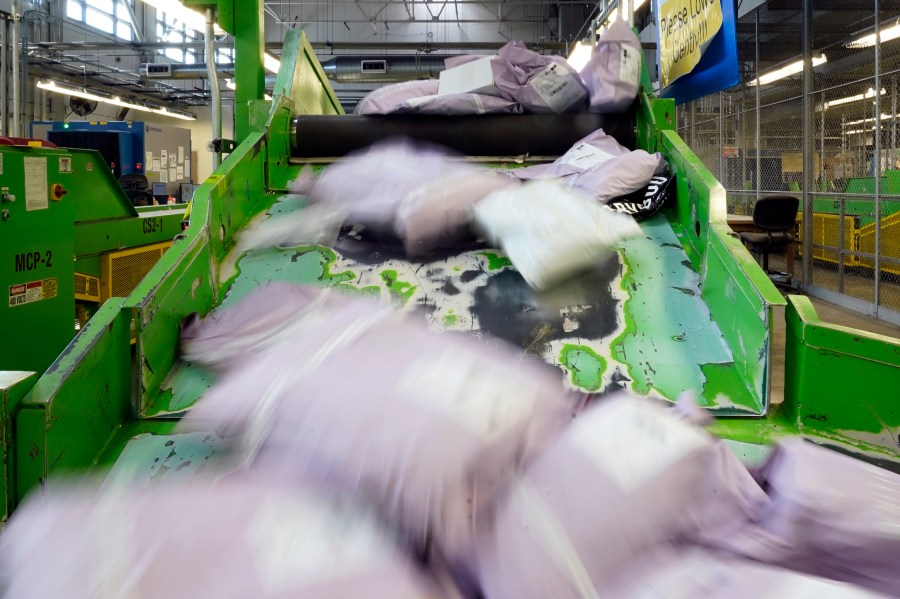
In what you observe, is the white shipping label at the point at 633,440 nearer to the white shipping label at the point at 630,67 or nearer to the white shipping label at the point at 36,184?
the white shipping label at the point at 630,67

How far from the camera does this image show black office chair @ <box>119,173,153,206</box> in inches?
329

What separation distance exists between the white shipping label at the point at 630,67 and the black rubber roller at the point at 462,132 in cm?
15

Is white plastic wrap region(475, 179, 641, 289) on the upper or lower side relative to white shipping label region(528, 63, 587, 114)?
lower

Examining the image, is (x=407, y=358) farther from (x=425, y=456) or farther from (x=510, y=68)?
(x=510, y=68)

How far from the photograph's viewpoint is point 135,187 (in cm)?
855

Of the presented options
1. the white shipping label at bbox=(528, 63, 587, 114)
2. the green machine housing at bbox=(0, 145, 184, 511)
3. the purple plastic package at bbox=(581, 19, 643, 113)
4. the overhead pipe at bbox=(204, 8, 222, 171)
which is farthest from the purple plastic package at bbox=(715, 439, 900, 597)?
the green machine housing at bbox=(0, 145, 184, 511)

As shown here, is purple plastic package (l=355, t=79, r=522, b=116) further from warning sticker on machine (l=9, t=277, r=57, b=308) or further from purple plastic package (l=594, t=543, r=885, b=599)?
purple plastic package (l=594, t=543, r=885, b=599)

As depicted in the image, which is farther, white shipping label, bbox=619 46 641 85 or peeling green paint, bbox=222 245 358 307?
white shipping label, bbox=619 46 641 85

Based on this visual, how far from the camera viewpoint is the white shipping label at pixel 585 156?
2531mm

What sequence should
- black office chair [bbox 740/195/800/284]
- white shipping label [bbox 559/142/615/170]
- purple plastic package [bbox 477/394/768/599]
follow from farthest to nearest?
1. black office chair [bbox 740/195/800/284]
2. white shipping label [bbox 559/142/615/170]
3. purple plastic package [bbox 477/394/768/599]

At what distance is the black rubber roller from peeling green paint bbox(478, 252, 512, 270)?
98 cm

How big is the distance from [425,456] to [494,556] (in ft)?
0.66


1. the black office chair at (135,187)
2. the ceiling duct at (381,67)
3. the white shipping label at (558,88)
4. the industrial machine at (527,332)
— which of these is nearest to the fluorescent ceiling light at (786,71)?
the ceiling duct at (381,67)

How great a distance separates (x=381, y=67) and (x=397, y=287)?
1203 centimetres
